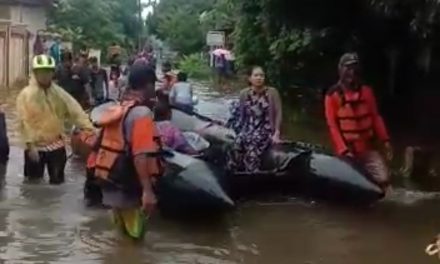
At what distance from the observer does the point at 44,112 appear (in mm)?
10422

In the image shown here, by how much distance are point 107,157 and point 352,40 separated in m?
10.6

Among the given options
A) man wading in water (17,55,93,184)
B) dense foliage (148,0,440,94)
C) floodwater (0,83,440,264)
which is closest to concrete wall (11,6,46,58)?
dense foliage (148,0,440,94)

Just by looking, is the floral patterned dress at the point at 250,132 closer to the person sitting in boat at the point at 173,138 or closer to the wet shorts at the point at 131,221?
the person sitting in boat at the point at 173,138

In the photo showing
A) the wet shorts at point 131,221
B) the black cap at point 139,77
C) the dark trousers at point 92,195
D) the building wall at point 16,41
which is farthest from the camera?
the building wall at point 16,41

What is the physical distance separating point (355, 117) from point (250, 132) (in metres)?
1.26

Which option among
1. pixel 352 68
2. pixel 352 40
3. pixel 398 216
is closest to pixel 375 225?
pixel 398 216

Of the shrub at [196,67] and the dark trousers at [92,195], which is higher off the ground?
the dark trousers at [92,195]

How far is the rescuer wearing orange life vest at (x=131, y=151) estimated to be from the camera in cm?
732

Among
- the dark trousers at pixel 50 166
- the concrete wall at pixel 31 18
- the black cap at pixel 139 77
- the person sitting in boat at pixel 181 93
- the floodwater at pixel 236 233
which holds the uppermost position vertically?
the concrete wall at pixel 31 18

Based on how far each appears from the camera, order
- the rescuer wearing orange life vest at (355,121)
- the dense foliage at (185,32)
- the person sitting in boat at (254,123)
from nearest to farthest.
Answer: the rescuer wearing orange life vest at (355,121) < the person sitting in boat at (254,123) < the dense foliage at (185,32)

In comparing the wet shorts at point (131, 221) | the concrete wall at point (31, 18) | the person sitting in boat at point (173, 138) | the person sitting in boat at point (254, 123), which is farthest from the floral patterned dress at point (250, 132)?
the concrete wall at point (31, 18)

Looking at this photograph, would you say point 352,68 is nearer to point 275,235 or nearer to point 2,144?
point 275,235

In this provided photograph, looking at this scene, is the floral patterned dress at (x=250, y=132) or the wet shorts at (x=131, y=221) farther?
the floral patterned dress at (x=250, y=132)

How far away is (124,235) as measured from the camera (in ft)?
27.2
